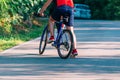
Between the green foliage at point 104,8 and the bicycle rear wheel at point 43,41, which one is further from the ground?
the bicycle rear wheel at point 43,41

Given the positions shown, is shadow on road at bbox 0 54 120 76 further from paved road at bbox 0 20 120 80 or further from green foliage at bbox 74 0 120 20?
green foliage at bbox 74 0 120 20

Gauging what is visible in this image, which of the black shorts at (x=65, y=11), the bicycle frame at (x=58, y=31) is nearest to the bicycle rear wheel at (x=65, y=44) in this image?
the bicycle frame at (x=58, y=31)

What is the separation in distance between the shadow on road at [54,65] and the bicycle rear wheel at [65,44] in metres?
0.19

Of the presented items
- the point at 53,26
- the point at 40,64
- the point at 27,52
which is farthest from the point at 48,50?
the point at 40,64

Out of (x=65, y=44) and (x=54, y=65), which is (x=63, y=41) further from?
(x=54, y=65)

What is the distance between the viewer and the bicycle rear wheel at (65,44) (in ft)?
45.1

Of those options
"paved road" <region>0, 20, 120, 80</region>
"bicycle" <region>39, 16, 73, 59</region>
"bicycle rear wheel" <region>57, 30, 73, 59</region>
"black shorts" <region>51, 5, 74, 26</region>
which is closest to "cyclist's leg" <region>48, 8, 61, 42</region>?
"black shorts" <region>51, 5, 74, 26</region>

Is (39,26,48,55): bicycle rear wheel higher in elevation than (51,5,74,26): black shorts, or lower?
lower

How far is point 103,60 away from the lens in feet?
44.8

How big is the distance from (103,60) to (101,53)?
1647mm

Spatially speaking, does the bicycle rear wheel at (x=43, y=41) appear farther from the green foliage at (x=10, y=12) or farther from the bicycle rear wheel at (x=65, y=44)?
the green foliage at (x=10, y=12)

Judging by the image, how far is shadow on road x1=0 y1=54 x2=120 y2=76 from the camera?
38.7ft

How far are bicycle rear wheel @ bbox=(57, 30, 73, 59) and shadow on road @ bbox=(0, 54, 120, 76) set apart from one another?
185 mm

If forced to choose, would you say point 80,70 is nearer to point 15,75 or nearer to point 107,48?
point 15,75
